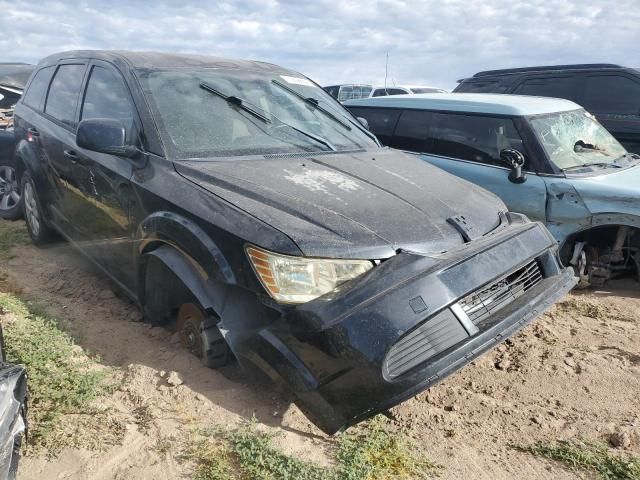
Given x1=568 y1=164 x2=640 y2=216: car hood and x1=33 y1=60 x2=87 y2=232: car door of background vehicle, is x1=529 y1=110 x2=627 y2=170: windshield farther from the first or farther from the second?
x1=33 y1=60 x2=87 y2=232: car door of background vehicle

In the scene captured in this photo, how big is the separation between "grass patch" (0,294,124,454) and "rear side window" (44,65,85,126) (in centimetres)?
161

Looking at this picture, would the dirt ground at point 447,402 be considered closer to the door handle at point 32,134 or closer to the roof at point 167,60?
the door handle at point 32,134

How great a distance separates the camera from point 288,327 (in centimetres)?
231

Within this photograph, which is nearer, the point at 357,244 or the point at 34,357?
the point at 357,244

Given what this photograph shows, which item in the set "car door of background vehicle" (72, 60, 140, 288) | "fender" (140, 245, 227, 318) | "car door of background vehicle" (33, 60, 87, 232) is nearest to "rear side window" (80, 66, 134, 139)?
"car door of background vehicle" (72, 60, 140, 288)

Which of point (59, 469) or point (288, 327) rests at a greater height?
point (288, 327)

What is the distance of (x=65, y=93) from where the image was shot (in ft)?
14.4

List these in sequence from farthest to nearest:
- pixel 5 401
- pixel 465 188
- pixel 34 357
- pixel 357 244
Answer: pixel 465 188 < pixel 34 357 < pixel 357 244 < pixel 5 401

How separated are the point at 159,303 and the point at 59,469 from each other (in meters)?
1.09

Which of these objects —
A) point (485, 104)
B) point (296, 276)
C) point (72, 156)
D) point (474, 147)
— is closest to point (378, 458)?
point (296, 276)

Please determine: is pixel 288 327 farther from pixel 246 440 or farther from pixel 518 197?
pixel 518 197

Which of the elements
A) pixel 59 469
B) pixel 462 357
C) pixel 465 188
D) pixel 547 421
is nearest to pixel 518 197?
pixel 465 188

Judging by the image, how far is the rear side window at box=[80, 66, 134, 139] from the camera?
3361mm

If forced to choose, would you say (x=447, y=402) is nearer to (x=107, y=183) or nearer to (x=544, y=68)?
(x=107, y=183)
